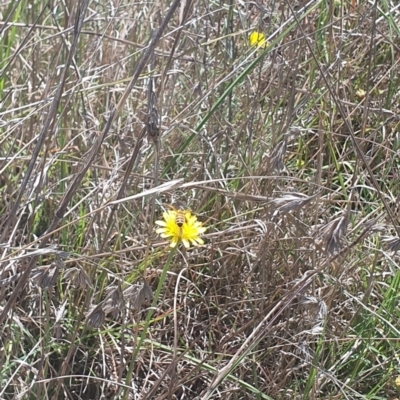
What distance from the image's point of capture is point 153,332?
122cm

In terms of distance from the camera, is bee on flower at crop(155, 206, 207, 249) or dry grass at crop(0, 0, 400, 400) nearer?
bee on flower at crop(155, 206, 207, 249)

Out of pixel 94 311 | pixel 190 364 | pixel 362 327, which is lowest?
pixel 190 364

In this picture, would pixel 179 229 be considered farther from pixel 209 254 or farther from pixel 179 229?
pixel 209 254

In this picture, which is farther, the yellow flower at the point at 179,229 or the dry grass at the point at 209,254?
the dry grass at the point at 209,254

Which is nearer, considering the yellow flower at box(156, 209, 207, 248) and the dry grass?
the yellow flower at box(156, 209, 207, 248)

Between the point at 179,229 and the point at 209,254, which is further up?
the point at 179,229

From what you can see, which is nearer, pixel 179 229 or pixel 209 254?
pixel 179 229

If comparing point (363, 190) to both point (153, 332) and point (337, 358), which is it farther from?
point (153, 332)

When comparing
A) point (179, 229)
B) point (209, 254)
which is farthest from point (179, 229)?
point (209, 254)

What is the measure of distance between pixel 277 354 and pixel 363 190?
17.4 inches

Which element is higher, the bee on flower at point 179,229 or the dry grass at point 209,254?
the bee on flower at point 179,229

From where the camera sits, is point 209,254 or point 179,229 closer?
point 179,229

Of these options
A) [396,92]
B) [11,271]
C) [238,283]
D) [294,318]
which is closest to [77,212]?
[11,271]

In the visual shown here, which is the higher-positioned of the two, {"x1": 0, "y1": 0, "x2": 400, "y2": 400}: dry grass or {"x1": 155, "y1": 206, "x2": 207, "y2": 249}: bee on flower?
{"x1": 155, "y1": 206, "x2": 207, "y2": 249}: bee on flower
